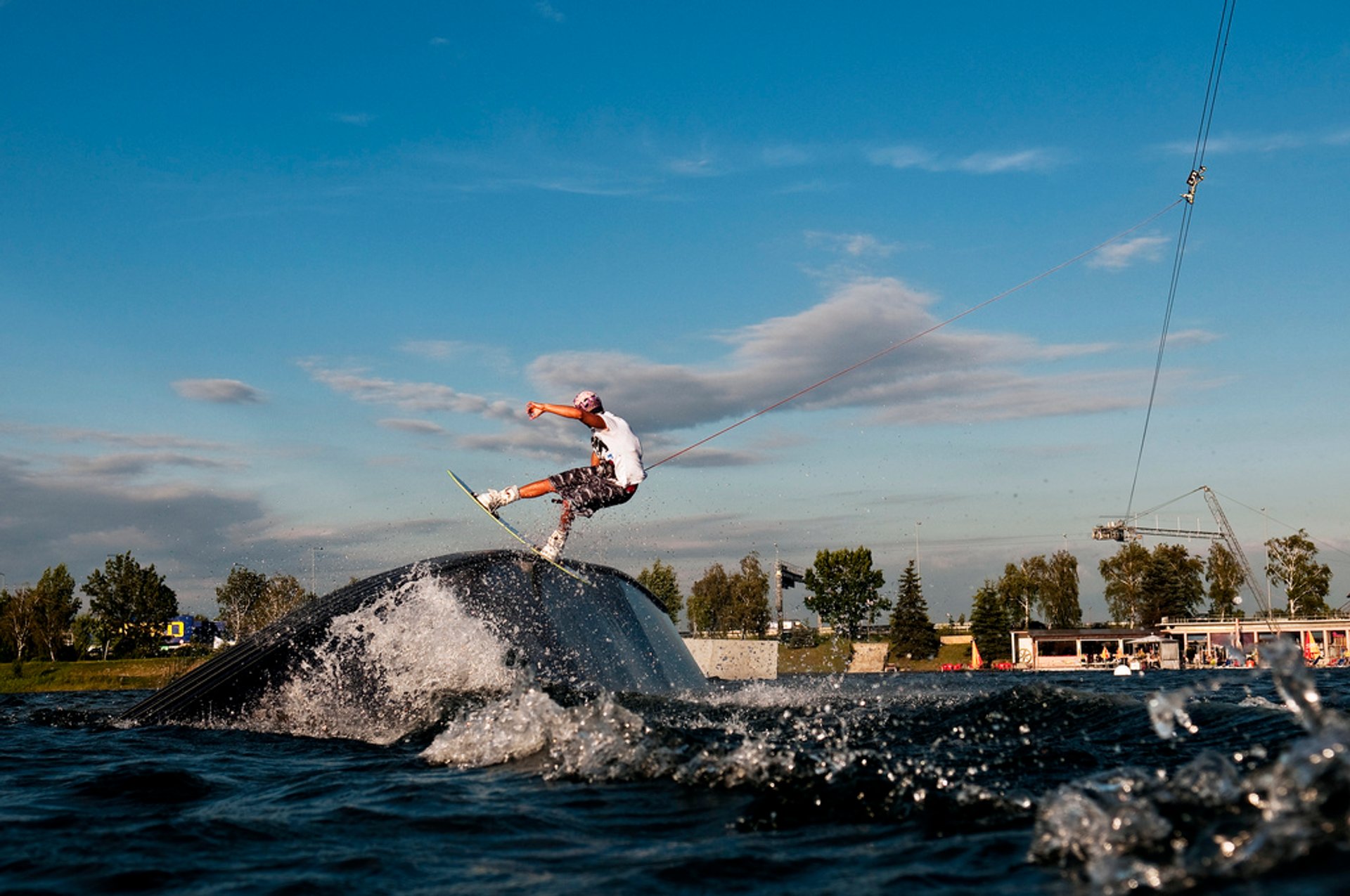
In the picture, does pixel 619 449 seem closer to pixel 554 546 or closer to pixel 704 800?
pixel 554 546

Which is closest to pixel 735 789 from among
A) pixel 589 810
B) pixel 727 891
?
pixel 589 810

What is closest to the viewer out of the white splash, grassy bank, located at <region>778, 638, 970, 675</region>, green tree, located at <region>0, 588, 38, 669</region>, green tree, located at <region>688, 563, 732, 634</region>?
the white splash

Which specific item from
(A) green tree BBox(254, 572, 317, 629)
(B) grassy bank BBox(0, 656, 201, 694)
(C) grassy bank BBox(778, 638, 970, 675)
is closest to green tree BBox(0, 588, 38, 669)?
(B) grassy bank BBox(0, 656, 201, 694)

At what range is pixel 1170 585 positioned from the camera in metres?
116

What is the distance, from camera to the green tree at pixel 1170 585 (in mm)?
114812

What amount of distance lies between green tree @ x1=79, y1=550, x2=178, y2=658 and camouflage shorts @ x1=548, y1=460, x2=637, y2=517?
243 ft

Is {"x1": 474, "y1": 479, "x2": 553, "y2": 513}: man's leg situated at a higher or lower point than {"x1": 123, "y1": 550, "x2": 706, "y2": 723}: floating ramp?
higher

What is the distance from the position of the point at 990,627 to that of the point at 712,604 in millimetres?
48368

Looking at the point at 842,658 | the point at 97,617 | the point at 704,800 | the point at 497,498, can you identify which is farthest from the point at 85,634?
the point at 704,800

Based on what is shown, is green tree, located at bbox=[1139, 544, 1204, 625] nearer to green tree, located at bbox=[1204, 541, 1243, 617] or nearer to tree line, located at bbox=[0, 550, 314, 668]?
green tree, located at bbox=[1204, 541, 1243, 617]

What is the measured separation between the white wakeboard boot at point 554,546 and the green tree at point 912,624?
89.6 m

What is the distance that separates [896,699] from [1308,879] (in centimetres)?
842

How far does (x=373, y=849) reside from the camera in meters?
4.65

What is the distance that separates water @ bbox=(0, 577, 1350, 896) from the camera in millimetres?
3668
